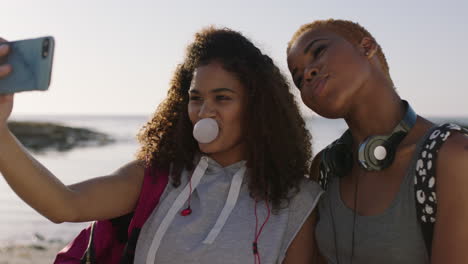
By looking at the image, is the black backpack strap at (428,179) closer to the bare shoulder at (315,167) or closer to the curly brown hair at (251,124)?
the curly brown hair at (251,124)

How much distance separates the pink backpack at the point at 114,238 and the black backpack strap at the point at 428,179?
4.74 feet

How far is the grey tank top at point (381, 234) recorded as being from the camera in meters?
2.68

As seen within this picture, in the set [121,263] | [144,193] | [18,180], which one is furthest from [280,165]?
[18,180]

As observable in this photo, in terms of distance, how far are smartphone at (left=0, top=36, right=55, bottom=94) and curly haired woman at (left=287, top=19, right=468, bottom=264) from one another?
1498mm

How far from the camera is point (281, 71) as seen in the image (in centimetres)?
375

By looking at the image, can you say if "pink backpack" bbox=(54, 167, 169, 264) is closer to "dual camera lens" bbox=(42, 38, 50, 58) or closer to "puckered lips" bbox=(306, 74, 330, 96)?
"puckered lips" bbox=(306, 74, 330, 96)

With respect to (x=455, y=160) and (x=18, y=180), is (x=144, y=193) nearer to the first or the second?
(x=18, y=180)

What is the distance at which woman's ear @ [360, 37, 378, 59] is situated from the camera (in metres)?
3.03

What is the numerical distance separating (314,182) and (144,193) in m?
1.07

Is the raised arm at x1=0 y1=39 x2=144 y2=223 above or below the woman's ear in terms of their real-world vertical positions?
below

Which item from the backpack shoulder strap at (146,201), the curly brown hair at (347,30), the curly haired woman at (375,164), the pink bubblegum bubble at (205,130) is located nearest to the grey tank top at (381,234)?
the curly haired woman at (375,164)

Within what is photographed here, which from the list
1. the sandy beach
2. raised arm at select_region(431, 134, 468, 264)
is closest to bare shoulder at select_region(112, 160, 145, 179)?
raised arm at select_region(431, 134, 468, 264)

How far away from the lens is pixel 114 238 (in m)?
2.99

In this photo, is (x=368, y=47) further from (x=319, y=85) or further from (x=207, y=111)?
(x=207, y=111)
